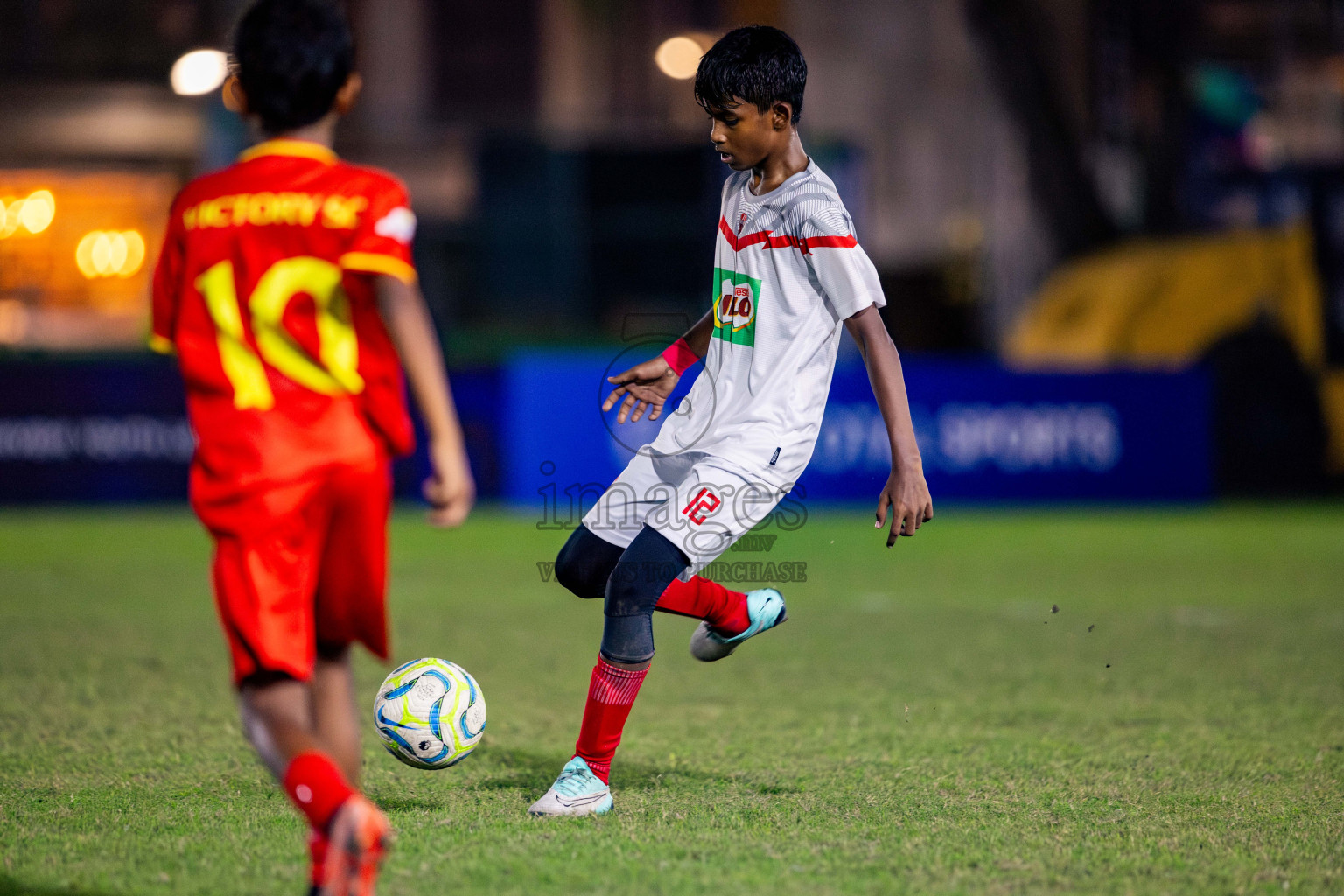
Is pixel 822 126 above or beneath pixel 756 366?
beneath

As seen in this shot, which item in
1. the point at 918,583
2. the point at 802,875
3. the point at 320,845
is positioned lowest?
the point at 918,583

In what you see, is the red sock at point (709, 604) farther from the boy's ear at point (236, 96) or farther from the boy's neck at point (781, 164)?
the boy's ear at point (236, 96)

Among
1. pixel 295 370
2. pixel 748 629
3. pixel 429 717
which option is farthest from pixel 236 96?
pixel 748 629

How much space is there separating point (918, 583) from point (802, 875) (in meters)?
5.65

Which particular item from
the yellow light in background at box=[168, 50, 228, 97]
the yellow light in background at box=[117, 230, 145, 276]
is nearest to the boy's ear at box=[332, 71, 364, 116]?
the yellow light in background at box=[168, 50, 228, 97]

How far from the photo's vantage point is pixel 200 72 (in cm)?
2175

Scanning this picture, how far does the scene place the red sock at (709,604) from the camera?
3936mm

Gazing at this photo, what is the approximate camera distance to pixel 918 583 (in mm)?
8609

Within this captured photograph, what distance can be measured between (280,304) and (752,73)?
143 cm

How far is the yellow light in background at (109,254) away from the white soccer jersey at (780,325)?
837 inches

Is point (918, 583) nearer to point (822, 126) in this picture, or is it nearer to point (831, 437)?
point (831, 437)

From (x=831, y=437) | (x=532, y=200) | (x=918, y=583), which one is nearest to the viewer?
(x=918, y=583)

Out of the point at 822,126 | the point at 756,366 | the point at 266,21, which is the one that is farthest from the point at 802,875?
the point at 822,126

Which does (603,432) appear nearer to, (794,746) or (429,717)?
(794,746)
